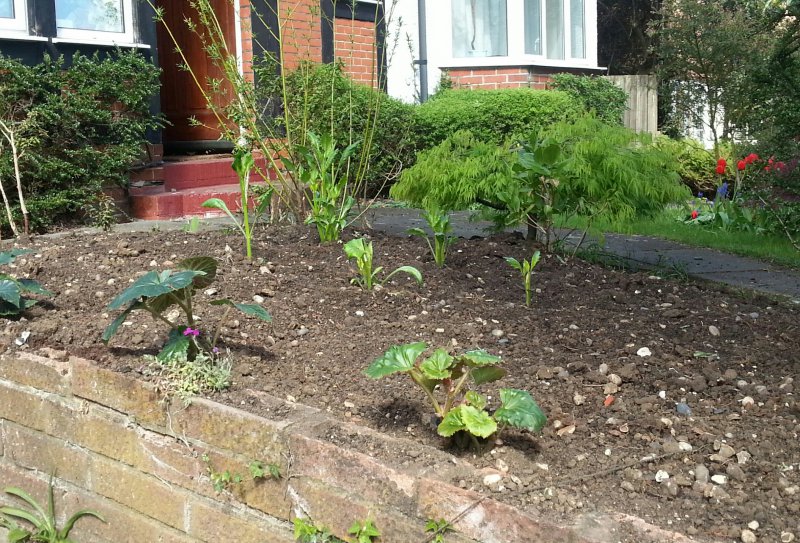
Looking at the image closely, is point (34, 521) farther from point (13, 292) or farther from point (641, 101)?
point (641, 101)

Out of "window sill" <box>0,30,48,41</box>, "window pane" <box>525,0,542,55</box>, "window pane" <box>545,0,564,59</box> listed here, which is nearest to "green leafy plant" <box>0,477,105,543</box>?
"window sill" <box>0,30,48,41</box>

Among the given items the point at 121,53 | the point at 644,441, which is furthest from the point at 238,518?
the point at 121,53

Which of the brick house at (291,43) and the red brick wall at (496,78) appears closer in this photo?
A: the brick house at (291,43)

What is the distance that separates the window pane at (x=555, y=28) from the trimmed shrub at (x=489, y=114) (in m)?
2.45

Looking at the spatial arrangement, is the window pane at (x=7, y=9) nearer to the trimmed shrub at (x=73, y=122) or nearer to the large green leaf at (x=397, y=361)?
the trimmed shrub at (x=73, y=122)

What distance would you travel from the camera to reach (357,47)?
9953 mm

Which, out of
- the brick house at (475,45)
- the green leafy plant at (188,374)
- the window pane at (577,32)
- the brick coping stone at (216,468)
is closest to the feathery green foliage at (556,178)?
the green leafy plant at (188,374)

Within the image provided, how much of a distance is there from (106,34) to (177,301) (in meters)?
4.99

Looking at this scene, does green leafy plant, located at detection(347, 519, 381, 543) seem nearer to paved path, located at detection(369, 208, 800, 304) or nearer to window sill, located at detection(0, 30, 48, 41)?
paved path, located at detection(369, 208, 800, 304)

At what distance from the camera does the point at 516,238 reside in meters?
4.82

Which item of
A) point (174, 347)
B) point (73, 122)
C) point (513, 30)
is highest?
point (513, 30)

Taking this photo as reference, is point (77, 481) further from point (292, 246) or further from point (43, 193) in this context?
point (43, 193)

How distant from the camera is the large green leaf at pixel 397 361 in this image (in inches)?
94.0

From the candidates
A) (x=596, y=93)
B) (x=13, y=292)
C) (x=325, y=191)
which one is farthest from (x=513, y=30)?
(x=13, y=292)
